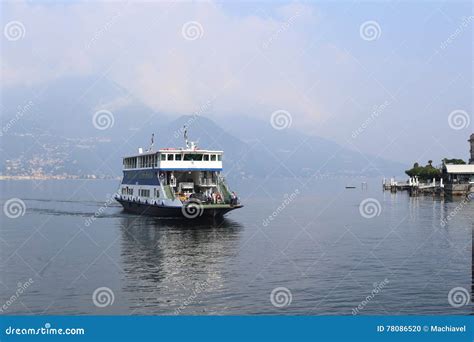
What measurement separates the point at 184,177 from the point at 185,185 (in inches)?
99.1

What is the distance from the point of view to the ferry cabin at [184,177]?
53250 millimetres

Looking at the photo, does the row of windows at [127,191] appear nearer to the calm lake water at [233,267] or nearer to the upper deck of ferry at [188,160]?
the upper deck of ferry at [188,160]

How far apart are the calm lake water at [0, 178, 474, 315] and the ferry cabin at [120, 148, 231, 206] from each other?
2646 millimetres

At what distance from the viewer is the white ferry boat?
51.2m

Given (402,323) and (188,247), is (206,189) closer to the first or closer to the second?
(188,247)

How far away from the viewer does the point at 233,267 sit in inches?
1192

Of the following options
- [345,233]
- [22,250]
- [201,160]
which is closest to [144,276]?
[22,250]

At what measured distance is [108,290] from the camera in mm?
24547

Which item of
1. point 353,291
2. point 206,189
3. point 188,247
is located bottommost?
point 353,291

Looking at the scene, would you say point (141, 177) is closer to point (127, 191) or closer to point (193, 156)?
point (127, 191)

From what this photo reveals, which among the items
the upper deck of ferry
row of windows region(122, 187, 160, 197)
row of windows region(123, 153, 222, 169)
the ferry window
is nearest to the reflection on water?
row of windows region(122, 187, 160, 197)

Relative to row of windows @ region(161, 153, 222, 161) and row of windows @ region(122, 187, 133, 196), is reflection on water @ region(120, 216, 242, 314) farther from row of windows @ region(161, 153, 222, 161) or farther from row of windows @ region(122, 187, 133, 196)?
row of windows @ region(122, 187, 133, 196)

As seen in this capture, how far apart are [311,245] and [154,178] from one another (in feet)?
73.2

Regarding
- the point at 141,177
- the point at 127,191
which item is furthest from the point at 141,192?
the point at 127,191
